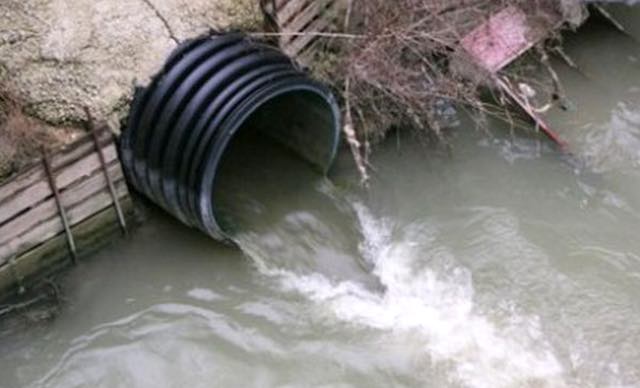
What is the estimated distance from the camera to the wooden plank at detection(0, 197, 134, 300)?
4836 mm

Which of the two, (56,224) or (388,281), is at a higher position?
(56,224)

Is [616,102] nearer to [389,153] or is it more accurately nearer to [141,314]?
[389,153]

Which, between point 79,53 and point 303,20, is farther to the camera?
point 303,20

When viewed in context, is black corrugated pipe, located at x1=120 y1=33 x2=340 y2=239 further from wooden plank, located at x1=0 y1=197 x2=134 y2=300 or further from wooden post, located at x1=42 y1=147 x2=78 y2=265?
wooden post, located at x1=42 y1=147 x2=78 y2=265

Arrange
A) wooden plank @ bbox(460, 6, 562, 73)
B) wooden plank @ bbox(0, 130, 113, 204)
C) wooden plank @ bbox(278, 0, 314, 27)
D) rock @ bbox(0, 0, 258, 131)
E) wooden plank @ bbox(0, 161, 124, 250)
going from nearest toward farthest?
wooden plank @ bbox(0, 130, 113, 204)
wooden plank @ bbox(0, 161, 124, 250)
rock @ bbox(0, 0, 258, 131)
wooden plank @ bbox(278, 0, 314, 27)
wooden plank @ bbox(460, 6, 562, 73)

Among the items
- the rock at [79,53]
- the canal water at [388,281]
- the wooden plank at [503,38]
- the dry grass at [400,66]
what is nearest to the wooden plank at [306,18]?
the dry grass at [400,66]

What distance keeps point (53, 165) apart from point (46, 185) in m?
0.11

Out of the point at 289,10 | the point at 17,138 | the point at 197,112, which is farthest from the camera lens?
the point at 289,10

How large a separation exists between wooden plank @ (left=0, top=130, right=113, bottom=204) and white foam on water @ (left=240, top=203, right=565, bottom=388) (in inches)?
39.8

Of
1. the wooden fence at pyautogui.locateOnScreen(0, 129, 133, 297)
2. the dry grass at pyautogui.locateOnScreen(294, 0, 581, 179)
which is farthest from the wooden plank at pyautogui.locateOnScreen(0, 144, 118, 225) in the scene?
the dry grass at pyautogui.locateOnScreen(294, 0, 581, 179)

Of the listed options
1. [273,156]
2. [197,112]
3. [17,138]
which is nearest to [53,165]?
[17,138]

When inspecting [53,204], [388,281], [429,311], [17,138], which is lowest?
[429,311]

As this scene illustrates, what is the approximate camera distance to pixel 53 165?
4.70 m

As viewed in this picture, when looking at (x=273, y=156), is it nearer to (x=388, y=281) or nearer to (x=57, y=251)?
(x=388, y=281)
